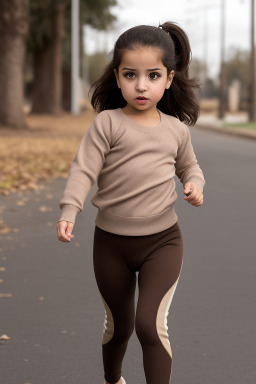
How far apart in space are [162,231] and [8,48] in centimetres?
2324

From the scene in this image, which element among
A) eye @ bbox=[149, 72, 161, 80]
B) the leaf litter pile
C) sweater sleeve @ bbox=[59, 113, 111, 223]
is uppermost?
eye @ bbox=[149, 72, 161, 80]

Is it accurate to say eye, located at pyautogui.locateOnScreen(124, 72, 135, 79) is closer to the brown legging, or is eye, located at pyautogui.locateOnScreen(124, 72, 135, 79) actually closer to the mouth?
the mouth

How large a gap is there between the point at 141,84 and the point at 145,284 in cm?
79

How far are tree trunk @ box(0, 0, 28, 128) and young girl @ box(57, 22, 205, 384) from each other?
74.4 feet

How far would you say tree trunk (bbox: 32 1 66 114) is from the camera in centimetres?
4462

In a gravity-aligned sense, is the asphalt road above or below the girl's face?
below

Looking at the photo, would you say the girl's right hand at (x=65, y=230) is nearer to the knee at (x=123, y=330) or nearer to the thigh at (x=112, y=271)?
the thigh at (x=112, y=271)

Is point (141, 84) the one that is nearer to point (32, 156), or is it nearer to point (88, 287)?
point (88, 287)

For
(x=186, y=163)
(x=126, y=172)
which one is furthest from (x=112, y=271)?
(x=186, y=163)

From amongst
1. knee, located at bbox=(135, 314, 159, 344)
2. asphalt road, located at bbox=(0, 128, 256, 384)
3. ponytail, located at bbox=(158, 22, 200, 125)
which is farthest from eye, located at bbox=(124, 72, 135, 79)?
asphalt road, located at bbox=(0, 128, 256, 384)

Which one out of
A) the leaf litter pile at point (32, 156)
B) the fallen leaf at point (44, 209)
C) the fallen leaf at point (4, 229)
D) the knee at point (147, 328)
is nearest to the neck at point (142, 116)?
the knee at point (147, 328)

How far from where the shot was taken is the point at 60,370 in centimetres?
420

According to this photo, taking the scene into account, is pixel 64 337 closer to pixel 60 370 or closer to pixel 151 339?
pixel 60 370

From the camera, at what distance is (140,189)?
3.31 meters
